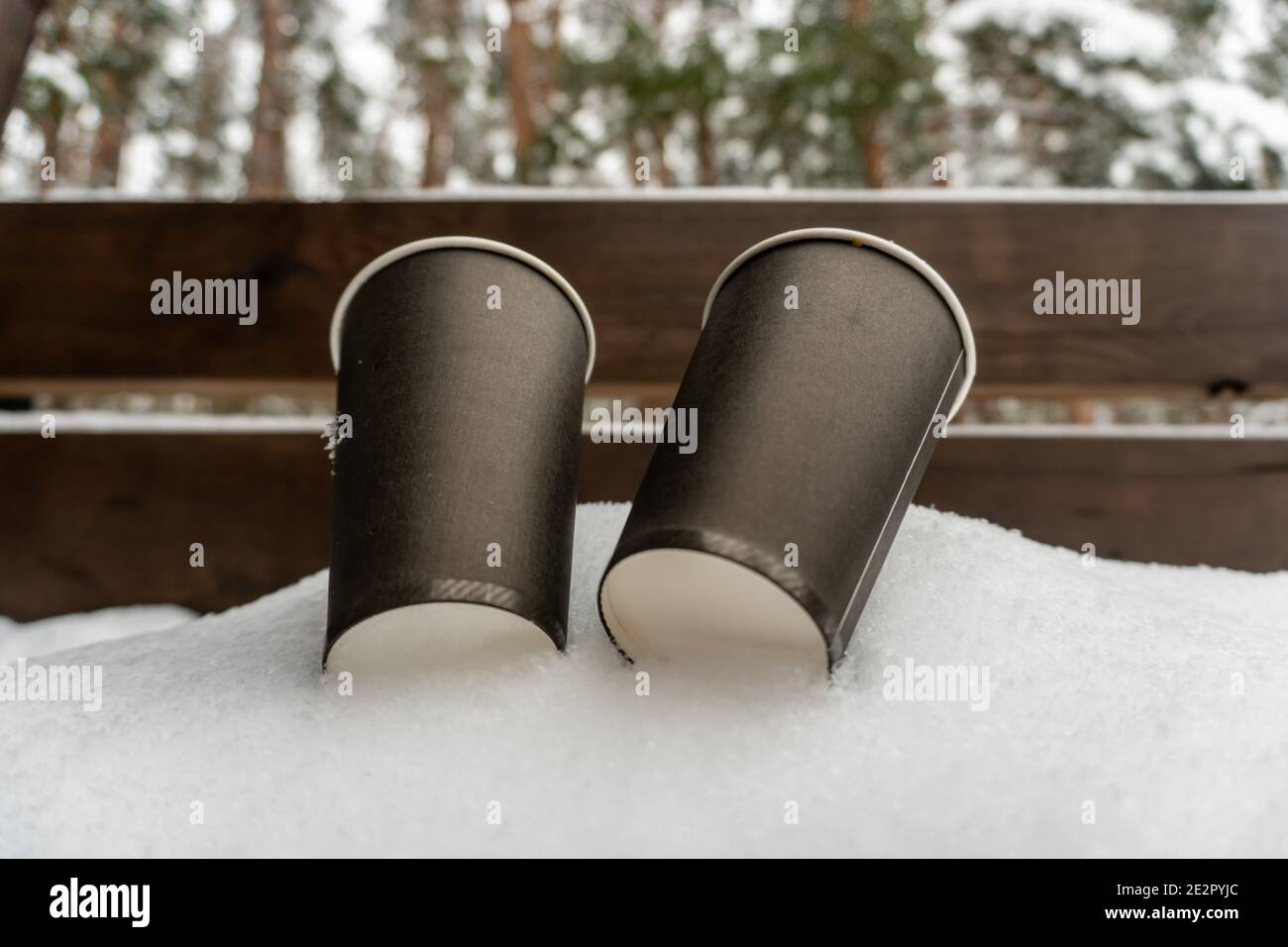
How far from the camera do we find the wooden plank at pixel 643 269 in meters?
1.61

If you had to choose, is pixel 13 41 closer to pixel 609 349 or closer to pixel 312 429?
pixel 312 429

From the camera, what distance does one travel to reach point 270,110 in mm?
7406

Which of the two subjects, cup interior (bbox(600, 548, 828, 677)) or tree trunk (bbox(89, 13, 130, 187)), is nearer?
cup interior (bbox(600, 548, 828, 677))

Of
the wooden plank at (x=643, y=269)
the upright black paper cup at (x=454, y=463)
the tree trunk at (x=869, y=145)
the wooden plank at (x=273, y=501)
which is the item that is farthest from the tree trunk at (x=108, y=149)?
the upright black paper cup at (x=454, y=463)

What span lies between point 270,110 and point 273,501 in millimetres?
6785

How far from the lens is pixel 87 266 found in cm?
167

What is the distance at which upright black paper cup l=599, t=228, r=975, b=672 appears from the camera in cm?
82

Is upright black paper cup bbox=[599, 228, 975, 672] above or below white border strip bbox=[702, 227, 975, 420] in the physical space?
below

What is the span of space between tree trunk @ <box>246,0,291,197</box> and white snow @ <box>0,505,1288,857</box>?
6728mm

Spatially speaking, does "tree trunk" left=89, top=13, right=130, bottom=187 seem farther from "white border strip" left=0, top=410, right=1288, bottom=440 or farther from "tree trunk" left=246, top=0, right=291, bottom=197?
"white border strip" left=0, top=410, right=1288, bottom=440

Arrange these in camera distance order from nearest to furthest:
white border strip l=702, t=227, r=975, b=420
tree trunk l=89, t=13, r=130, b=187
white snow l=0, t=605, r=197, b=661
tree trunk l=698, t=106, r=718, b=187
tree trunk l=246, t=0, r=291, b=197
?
white border strip l=702, t=227, r=975, b=420 → white snow l=0, t=605, r=197, b=661 → tree trunk l=698, t=106, r=718, b=187 → tree trunk l=246, t=0, r=291, b=197 → tree trunk l=89, t=13, r=130, b=187

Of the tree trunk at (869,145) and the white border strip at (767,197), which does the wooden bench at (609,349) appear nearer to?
the white border strip at (767,197)

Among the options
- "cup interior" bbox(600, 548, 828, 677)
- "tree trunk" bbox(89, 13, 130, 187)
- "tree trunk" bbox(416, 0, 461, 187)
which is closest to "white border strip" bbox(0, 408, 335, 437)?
"cup interior" bbox(600, 548, 828, 677)
